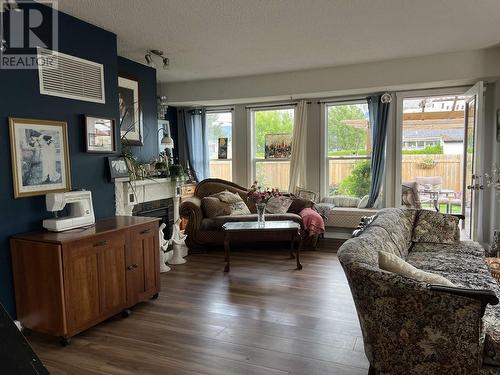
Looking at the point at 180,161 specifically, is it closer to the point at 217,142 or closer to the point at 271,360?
the point at 217,142

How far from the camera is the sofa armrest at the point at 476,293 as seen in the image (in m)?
1.65

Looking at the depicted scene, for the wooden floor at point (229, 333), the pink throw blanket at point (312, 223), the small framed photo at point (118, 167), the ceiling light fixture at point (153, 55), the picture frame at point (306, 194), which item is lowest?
the wooden floor at point (229, 333)

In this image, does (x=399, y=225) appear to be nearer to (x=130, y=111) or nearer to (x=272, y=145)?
(x=272, y=145)

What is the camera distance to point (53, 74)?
2961 mm

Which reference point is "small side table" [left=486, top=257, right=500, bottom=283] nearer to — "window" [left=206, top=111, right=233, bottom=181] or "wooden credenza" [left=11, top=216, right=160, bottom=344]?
"wooden credenza" [left=11, top=216, right=160, bottom=344]

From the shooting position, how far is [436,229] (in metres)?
3.79

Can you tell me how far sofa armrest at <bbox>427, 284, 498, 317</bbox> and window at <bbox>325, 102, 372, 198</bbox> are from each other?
4.21m

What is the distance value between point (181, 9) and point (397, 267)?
2.61 m

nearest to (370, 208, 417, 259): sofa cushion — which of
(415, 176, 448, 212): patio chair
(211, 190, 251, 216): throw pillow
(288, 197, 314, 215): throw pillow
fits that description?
(288, 197, 314, 215): throw pillow

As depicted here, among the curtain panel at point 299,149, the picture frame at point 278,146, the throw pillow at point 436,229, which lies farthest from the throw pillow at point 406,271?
the picture frame at point 278,146

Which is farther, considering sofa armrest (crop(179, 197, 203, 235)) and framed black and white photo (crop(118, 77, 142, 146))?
sofa armrest (crop(179, 197, 203, 235))

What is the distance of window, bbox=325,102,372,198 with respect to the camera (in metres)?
5.79

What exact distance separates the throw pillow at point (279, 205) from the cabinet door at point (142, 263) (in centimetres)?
231

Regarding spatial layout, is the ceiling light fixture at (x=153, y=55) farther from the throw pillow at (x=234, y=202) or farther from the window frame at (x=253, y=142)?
the window frame at (x=253, y=142)
